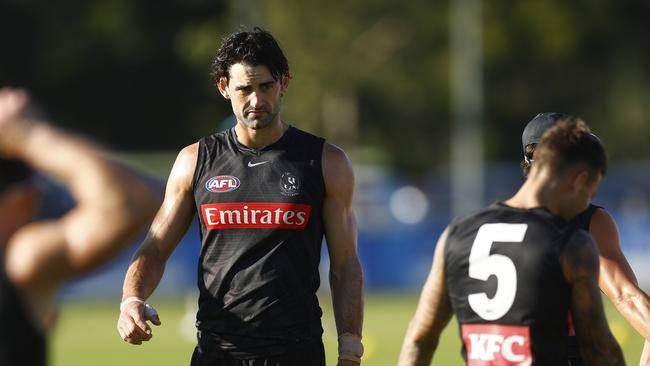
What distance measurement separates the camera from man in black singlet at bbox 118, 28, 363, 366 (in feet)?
22.3

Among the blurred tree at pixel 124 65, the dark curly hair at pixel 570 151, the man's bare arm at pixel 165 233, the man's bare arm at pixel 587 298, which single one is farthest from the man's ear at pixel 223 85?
the blurred tree at pixel 124 65

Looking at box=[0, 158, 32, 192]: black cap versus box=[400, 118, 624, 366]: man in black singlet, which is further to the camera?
box=[400, 118, 624, 366]: man in black singlet

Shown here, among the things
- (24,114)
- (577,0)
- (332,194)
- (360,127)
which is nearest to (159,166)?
(360,127)

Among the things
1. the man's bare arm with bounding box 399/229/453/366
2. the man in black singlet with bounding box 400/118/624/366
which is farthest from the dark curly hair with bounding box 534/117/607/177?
the man's bare arm with bounding box 399/229/453/366

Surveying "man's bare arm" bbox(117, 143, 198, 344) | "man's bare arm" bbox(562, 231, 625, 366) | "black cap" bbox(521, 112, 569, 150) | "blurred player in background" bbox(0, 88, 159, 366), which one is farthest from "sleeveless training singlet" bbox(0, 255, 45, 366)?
"black cap" bbox(521, 112, 569, 150)

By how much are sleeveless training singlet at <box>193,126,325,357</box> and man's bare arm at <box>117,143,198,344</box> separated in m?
0.07

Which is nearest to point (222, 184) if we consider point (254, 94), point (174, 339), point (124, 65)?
point (254, 94)

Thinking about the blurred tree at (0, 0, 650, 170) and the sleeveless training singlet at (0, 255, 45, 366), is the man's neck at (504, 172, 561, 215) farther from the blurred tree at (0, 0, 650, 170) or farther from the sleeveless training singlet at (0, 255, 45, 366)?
the blurred tree at (0, 0, 650, 170)

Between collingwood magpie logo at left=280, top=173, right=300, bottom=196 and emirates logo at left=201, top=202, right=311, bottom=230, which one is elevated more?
collingwood magpie logo at left=280, top=173, right=300, bottom=196

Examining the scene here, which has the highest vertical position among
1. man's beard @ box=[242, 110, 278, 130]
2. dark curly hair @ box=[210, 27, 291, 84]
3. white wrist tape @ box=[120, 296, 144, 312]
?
dark curly hair @ box=[210, 27, 291, 84]

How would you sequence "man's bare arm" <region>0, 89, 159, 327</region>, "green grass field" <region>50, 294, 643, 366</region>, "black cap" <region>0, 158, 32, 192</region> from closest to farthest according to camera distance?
"man's bare arm" <region>0, 89, 159, 327</region>
"black cap" <region>0, 158, 32, 192</region>
"green grass field" <region>50, 294, 643, 366</region>

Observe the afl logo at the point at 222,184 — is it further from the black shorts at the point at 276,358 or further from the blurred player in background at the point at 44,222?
the blurred player in background at the point at 44,222

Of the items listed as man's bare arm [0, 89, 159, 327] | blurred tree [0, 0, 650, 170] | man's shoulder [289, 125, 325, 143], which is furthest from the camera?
blurred tree [0, 0, 650, 170]

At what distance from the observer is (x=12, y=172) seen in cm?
432
